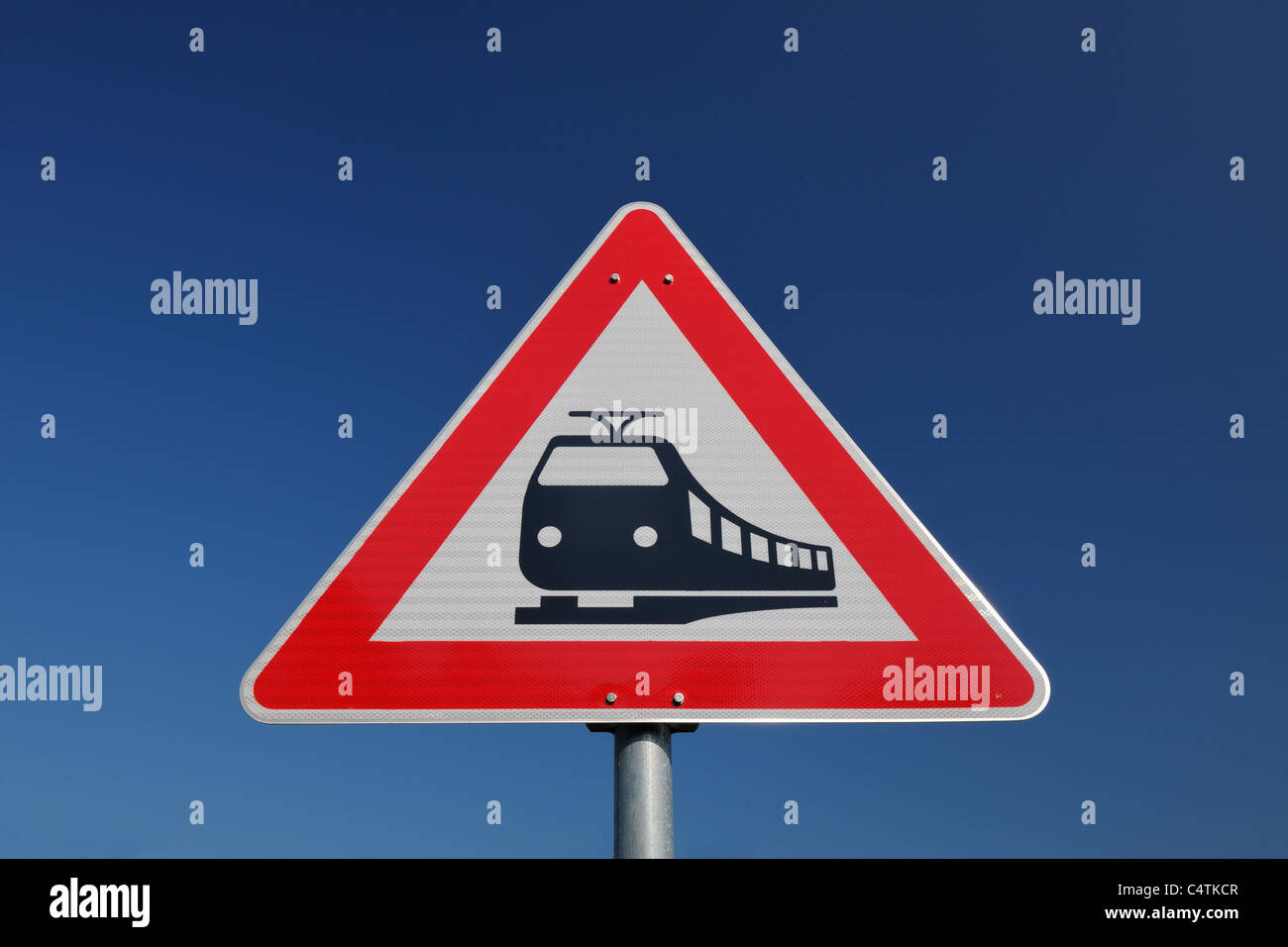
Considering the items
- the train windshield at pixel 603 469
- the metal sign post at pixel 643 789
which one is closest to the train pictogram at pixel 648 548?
the train windshield at pixel 603 469

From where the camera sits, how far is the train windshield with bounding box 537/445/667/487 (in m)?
1.55

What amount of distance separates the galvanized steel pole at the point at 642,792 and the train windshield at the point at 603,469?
397 millimetres

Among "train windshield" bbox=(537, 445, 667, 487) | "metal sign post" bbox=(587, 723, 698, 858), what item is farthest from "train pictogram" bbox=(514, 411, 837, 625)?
"metal sign post" bbox=(587, 723, 698, 858)

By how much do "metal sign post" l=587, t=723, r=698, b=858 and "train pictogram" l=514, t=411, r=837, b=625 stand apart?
176mm

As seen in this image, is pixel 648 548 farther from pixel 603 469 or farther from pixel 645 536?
pixel 603 469

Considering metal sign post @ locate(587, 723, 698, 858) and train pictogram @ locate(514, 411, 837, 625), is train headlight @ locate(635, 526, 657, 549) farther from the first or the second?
metal sign post @ locate(587, 723, 698, 858)

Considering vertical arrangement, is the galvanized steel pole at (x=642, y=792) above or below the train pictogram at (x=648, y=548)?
below

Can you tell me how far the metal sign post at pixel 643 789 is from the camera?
1376 millimetres

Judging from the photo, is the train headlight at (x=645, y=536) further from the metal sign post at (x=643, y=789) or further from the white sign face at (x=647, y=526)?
the metal sign post at (x=643, y=789)

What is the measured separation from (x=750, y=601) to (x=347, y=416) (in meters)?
2.63
